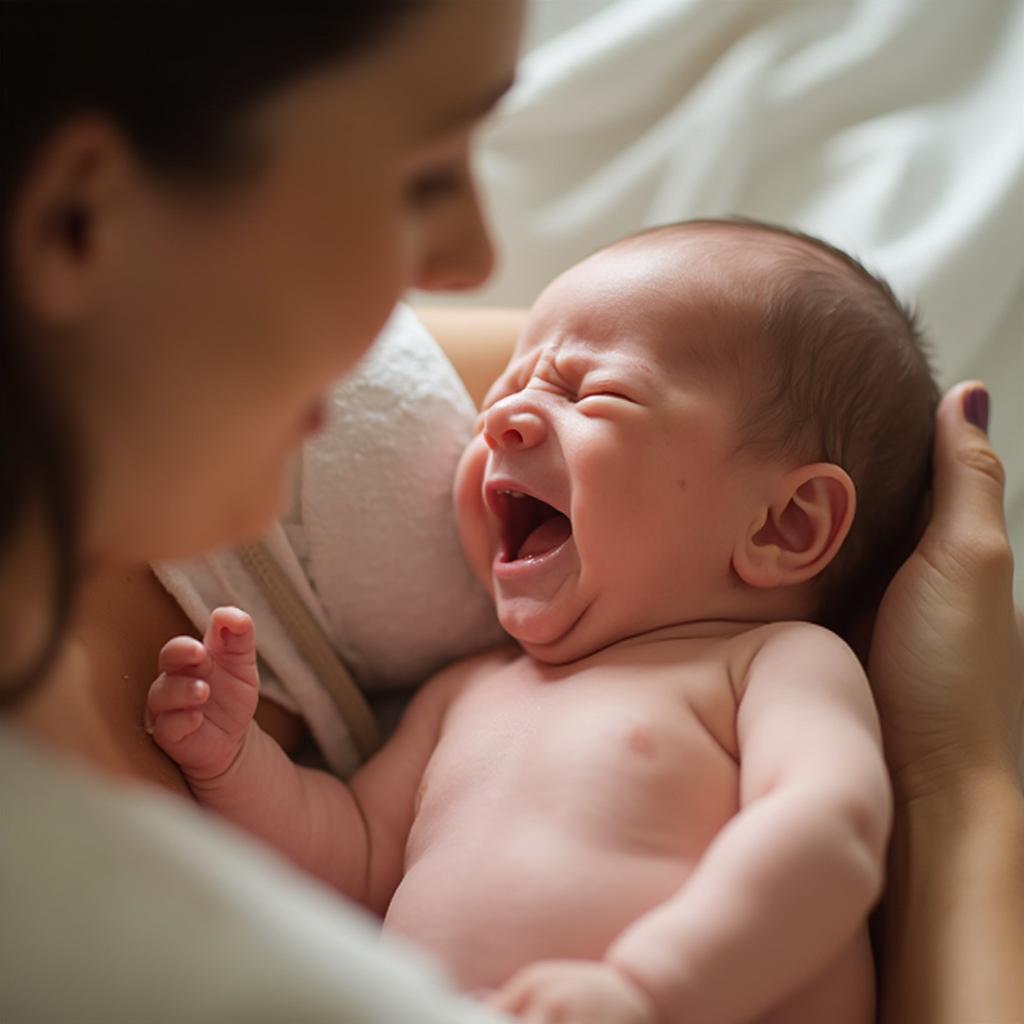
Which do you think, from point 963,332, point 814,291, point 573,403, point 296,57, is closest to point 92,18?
point 296,57

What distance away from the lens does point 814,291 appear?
1.15m

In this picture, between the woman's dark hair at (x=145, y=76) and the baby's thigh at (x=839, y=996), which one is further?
the baby's thigh at (x=839, y=996)

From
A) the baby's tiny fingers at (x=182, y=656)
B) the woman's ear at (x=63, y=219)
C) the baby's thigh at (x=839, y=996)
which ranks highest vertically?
the woman's ear at (x=63, y=219)

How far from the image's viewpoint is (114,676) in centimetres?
104

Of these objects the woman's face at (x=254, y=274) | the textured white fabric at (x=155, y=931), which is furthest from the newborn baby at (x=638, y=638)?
the woman's face at (x=254, y=274)

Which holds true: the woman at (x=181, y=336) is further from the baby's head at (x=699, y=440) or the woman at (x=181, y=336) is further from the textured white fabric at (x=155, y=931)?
the baby's head at (x=699, y=440)

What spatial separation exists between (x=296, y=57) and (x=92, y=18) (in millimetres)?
88

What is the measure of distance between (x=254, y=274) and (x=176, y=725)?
1.79 feet

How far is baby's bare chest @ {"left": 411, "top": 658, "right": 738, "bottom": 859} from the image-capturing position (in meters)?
0.97

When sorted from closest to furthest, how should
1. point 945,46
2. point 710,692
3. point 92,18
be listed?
point 92,18, point 710,692, point 945,46

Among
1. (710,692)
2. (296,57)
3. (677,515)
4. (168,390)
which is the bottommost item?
(710,692)

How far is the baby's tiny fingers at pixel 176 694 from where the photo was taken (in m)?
1.05

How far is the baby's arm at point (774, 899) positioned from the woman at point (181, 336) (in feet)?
0.61

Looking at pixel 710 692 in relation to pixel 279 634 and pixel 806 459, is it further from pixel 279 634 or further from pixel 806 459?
pixel 279 634
